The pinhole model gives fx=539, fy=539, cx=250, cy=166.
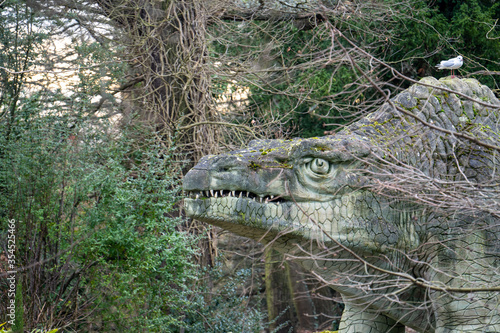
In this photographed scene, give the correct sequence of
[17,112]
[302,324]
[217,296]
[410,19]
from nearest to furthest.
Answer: [17,112]
[217,296]
[410,19]
[302,324]

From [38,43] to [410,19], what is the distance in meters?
6.39

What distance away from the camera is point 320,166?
3594mm

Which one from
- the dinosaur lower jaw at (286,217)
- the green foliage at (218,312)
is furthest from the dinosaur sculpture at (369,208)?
the green foliage at (218,312)

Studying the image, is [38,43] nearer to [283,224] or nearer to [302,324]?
[283,224]

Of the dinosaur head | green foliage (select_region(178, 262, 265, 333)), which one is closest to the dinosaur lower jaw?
the dinosaur head

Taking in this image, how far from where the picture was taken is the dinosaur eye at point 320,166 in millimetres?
3592

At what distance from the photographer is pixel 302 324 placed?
12.3m

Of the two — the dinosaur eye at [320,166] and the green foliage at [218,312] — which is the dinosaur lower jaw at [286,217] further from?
the green foliage at [218,312]

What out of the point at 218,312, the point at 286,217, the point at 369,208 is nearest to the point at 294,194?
the point at 286,217

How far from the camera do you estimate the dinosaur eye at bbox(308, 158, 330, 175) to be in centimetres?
359

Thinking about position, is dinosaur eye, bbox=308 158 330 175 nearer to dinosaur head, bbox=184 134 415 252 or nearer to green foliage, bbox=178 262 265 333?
dinosaur head, bbox=184 134 415 252

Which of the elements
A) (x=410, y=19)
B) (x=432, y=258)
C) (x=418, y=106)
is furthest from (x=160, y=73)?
(x=432, y=258)

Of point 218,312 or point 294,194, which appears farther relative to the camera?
point 218,312

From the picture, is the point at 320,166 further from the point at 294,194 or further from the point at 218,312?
the point at 218,312
